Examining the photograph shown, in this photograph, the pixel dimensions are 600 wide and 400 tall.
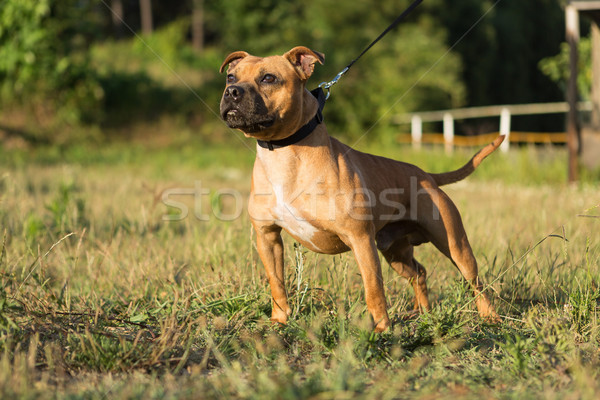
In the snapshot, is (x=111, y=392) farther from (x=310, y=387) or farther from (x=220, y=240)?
(x=220, y=240)

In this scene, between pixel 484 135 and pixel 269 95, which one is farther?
pixel 484 135

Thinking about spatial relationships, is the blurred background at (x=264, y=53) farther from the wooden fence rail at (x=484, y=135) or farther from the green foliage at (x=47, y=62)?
the wooden fence rail at (x=484, y=135)

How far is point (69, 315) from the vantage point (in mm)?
3395

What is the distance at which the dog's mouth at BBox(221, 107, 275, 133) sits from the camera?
3372 millimetres

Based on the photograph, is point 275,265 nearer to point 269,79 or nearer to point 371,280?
point 371,280

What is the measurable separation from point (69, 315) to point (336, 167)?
171cm

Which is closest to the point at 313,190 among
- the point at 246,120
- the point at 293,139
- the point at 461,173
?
the point at 293,139

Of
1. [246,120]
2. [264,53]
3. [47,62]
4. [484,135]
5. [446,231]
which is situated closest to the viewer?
[246,120]

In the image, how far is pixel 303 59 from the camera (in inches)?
150

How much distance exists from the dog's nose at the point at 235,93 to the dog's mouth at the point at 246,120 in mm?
57

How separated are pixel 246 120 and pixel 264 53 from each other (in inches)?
775

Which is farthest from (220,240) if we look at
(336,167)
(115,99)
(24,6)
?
(115,99)

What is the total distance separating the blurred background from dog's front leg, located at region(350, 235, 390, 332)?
10.6 metres

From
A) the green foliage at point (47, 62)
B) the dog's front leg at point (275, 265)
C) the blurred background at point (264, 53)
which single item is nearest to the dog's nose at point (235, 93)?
the dog's front leg at point (275, 265)
